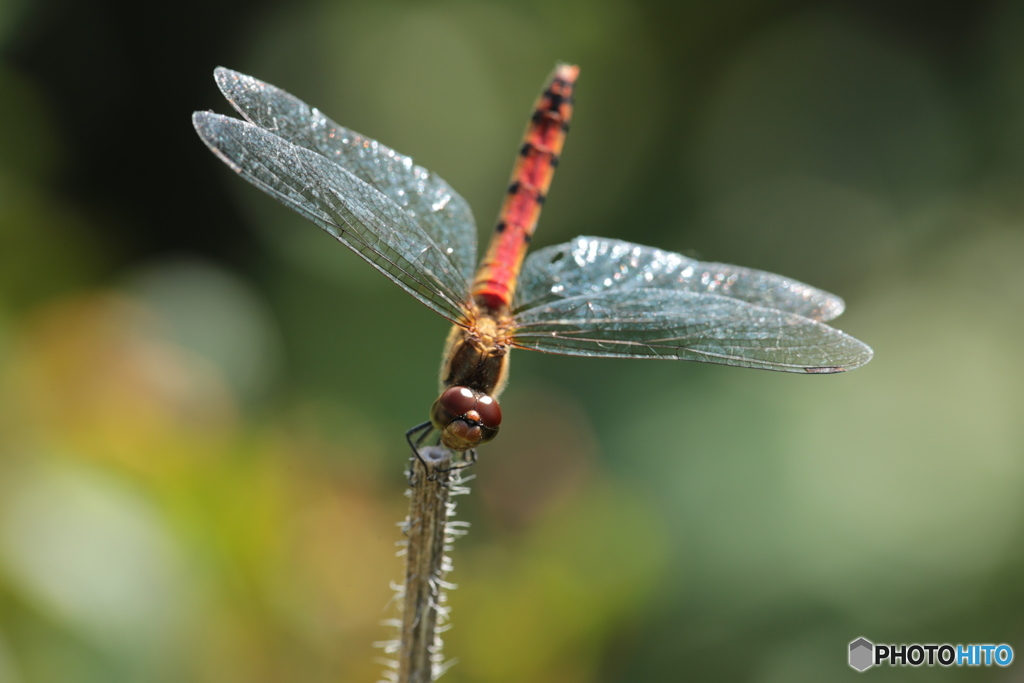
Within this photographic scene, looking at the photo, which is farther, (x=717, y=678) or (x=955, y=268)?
(x=955, y=268)

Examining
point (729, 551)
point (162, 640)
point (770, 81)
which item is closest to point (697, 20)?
point (770, 81)

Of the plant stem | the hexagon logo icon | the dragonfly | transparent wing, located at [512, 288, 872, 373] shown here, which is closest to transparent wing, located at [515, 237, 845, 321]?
the dragonfly

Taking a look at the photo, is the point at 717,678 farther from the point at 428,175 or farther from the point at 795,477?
the point at 428,175

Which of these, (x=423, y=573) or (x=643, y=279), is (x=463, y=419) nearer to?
(x=423, y=573)

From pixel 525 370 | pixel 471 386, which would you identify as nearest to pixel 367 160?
pixel 471 386

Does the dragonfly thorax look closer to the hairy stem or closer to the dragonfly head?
the dragonfly head

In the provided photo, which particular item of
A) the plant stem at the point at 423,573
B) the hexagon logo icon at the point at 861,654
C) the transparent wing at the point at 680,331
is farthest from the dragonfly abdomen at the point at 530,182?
the hexagon logo icon at the point at 861,654

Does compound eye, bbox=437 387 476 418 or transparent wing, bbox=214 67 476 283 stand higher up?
transparent wing, bbox=214 67 476 283
